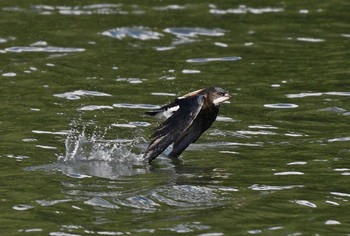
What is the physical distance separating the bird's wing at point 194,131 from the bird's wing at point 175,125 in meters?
0.48

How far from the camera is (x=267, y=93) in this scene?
62.2 ft

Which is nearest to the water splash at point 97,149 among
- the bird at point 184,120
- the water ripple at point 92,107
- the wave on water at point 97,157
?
the wave on water at point 97,157

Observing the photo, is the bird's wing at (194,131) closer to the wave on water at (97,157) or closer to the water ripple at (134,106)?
the wave on water at (97,157)

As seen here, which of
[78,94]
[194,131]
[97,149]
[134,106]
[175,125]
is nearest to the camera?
[175,125]

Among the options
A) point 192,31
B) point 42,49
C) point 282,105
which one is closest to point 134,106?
point 282,105

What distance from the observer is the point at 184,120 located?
14414 millimetres

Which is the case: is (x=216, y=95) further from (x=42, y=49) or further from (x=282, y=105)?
(x=42, y=49)

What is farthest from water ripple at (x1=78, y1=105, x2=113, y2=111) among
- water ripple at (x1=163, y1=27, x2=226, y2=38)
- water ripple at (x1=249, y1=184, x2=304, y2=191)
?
water ripple at (x1=163, y1=27, x2=226, y2=38)

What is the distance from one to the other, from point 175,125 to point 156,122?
3123mm

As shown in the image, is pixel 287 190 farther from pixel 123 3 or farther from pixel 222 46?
pixel 123 3

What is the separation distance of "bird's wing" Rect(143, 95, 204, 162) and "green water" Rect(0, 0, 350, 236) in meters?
0.30

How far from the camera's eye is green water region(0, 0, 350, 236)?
12133 mm

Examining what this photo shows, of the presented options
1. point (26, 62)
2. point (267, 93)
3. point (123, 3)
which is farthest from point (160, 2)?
point (267, 93)

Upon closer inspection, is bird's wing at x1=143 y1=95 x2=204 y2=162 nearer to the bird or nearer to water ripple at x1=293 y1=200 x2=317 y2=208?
the bird
